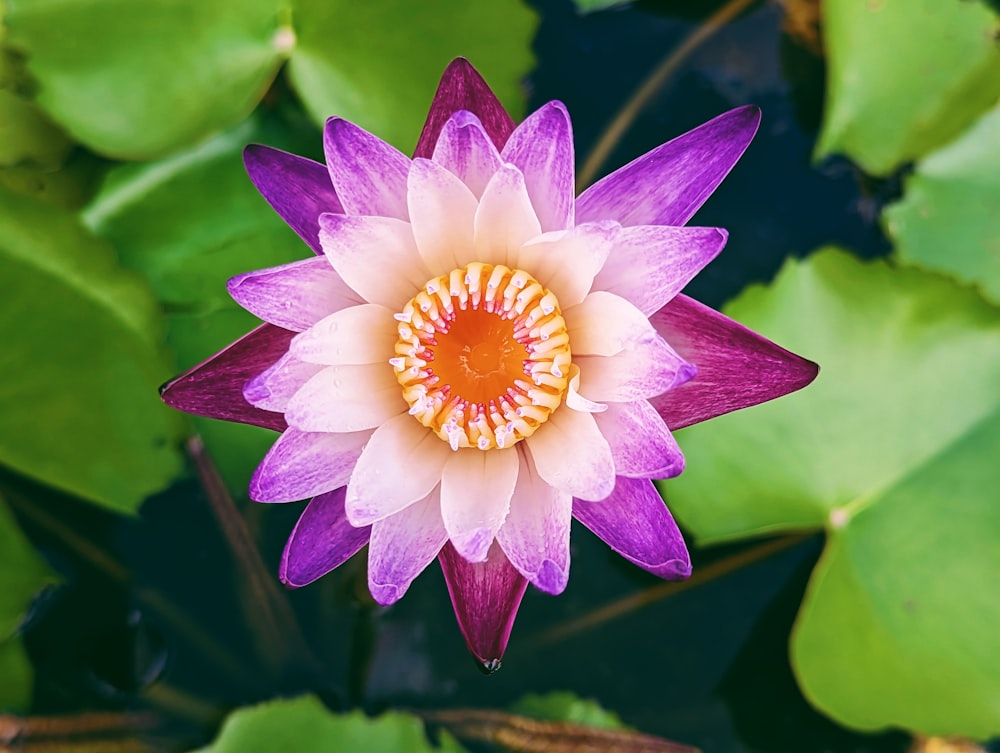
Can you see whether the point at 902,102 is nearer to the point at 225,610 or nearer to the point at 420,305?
the point at 420,305

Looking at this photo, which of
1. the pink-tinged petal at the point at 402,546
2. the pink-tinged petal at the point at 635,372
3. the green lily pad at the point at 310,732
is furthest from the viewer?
the green lily pad at the point at 310,732

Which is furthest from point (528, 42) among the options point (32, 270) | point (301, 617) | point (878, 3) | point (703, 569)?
point (301, 617)

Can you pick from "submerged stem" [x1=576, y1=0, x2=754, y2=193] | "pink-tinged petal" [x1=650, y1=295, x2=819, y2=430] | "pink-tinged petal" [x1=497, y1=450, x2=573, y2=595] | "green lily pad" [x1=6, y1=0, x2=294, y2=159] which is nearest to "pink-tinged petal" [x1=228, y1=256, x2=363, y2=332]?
"pink-tinged petal" [x1=497, y1=450, x2=573, y2=595]

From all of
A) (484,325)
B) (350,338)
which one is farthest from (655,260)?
(350,338)

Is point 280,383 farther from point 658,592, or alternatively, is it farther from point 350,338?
point 658,592

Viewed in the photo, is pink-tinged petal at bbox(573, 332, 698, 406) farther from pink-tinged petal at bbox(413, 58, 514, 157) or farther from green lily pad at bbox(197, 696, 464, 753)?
green lily pad at bbox(197, 696, 464, 753)

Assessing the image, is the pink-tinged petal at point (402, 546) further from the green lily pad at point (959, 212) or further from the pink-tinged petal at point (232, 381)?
the green lily pad at point (959, 212)

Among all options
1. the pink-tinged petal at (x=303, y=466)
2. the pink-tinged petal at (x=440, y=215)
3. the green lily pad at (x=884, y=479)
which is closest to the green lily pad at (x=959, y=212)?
the green lily pad at (x=884, y=479)

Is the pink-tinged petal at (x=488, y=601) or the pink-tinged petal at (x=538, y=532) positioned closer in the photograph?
the pink-tinged petal at (x=538, y=532)
